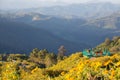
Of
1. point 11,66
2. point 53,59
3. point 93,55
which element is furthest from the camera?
point 53,59

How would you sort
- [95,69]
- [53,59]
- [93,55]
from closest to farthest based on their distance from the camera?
[95,69], [93,55], [53,59]

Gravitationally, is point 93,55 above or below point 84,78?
above

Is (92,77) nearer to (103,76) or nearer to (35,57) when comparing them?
(103,76)

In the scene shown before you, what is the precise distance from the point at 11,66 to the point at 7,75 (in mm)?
821

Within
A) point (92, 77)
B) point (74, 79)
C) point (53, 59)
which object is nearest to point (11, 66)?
point (74, 79)

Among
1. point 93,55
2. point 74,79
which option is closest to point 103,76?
point 74,79

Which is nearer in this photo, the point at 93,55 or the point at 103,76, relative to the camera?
the point at 103,76

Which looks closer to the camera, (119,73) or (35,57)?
(119,73)

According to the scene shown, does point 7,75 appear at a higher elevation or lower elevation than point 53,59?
lower

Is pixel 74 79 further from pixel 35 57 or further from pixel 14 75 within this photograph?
pixel 35 57

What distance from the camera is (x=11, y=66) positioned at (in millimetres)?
20453

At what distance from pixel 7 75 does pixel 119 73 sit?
246 inches

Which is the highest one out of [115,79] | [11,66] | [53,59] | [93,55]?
[53,59]

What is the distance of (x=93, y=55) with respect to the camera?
54.4 metres
